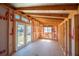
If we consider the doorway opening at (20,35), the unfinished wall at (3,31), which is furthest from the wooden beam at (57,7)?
the doorway opening at (20,35)

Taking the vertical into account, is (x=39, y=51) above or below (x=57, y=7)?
below

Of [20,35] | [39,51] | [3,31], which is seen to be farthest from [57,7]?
[20,35]

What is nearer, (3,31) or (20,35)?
(3,31)

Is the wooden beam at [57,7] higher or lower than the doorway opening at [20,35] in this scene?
higher

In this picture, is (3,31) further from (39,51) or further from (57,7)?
(39,51)

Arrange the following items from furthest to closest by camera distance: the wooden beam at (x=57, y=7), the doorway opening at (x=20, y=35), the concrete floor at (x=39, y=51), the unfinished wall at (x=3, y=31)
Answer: the doorway opening at (x=20, y=35) < the concrete floor at (x=39, y=51) < the unfinished wall at (x=3, y=31) < the wooden beam at (x=57, y=7)

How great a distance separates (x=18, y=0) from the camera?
1.93m

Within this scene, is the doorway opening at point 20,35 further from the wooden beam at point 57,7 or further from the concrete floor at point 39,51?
the wooden beam at point 57,7

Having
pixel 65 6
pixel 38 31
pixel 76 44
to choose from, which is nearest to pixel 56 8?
pixel 65 6

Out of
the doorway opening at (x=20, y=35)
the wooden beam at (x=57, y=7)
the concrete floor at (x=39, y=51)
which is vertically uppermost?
the wooden beam at (x=57, y=7)

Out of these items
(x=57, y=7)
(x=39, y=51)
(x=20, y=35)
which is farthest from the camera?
(x=20, y=35)

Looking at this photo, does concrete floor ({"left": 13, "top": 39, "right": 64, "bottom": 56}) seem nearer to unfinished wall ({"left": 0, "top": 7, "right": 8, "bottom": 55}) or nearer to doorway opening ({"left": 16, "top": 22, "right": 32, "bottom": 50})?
doorway opening ({"left": 16, "top": 22, "right": 32, "bottom": 50})

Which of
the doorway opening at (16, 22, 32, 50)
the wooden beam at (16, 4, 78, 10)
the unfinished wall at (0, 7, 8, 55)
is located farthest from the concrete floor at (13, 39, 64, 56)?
the wooden beam at (16, 4, 78, 10)

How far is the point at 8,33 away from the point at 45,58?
2.69m
